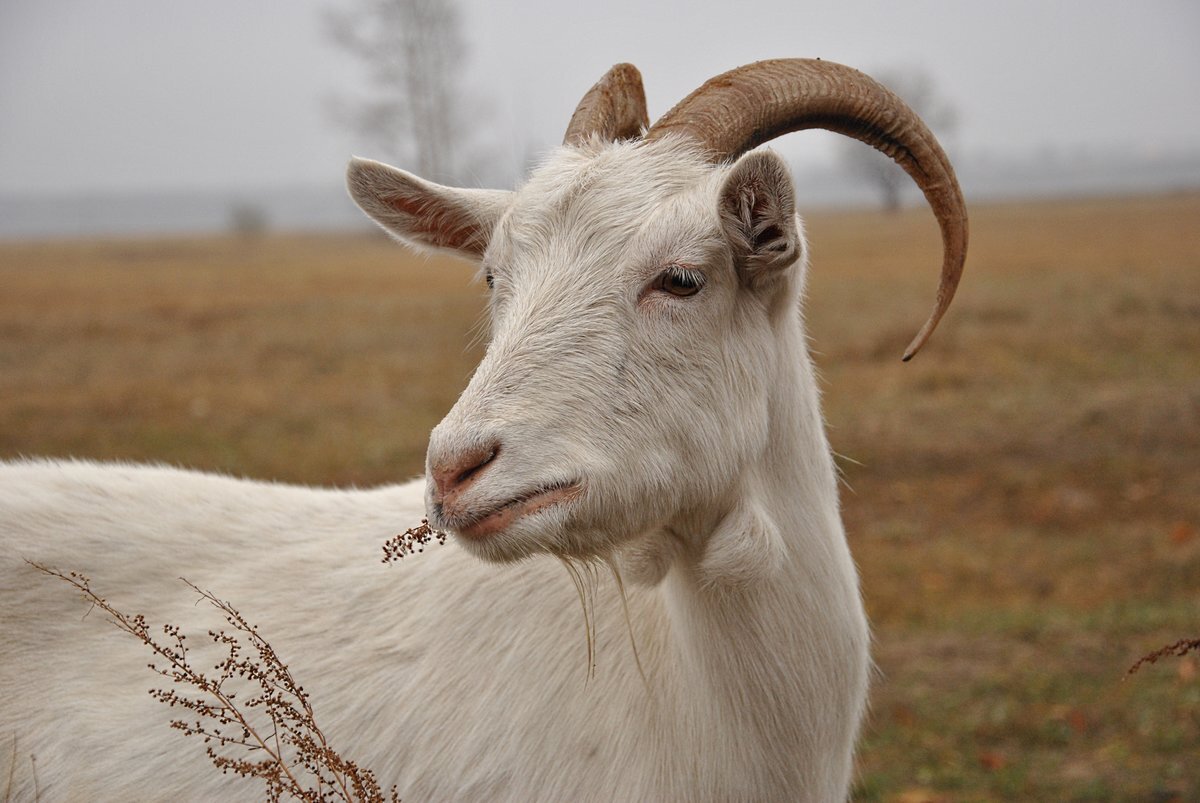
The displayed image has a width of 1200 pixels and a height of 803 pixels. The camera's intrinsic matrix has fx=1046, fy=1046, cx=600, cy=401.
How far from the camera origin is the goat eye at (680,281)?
9.00 ft

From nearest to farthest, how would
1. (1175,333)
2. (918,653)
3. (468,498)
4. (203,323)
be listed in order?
(468,498)
(918,653)
(1175,333)
(203,323)

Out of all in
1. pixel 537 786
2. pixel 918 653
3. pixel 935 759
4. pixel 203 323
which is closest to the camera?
pixel 537 786

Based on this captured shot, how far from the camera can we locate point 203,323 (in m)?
20.7


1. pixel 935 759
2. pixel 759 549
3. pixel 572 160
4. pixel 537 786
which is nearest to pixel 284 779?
pixel 537 786

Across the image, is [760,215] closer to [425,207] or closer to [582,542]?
[582,542]

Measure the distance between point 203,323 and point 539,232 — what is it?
19.4m

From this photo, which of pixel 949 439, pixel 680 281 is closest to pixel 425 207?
pixel 680 281

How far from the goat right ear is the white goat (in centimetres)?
1

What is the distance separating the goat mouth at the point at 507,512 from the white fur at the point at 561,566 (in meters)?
0.02

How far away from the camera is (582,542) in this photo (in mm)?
2592

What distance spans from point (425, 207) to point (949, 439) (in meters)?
9.34

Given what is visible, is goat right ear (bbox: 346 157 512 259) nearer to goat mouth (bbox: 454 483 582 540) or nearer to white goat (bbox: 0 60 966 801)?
white goat (bbox: 0 60 966 801)

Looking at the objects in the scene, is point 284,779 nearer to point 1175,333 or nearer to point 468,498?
point 468,498

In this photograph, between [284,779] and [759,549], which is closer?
[759,549]
